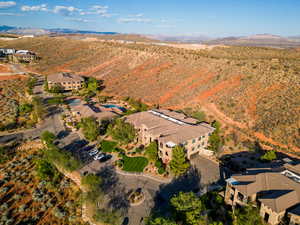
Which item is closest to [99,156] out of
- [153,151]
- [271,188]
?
[153,151]

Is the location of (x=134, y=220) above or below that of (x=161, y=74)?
below

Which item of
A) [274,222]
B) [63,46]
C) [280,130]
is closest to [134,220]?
[274,222]

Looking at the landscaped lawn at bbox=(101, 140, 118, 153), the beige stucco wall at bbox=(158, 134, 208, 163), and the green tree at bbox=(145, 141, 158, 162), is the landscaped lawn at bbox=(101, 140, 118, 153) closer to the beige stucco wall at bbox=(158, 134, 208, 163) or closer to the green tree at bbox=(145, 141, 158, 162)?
the green tree at bbox=(145, 141, 158, 162)

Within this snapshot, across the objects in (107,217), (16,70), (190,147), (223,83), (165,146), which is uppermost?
(223,83)

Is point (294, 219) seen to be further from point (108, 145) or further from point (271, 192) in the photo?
point (108, 145)

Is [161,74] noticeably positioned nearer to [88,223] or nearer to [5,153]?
[5,153]

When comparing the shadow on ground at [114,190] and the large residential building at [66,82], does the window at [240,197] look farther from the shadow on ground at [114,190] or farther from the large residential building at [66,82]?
the large residential building at [66,82]
